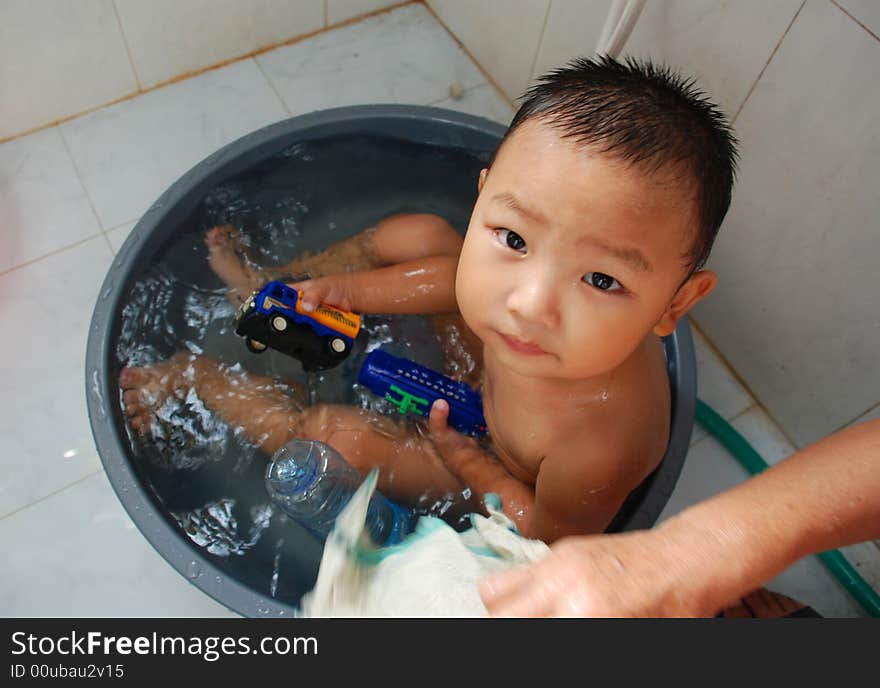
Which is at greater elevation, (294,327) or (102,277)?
(294,327)

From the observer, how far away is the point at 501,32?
1.30 meters

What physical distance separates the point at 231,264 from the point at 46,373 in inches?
13.4

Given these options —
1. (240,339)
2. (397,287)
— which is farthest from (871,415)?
(240,339)

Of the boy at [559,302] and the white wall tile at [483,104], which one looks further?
the white wall tile at [483,104]

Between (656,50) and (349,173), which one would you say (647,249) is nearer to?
(656,50)

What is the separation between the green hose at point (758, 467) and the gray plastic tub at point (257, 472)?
0.24 m

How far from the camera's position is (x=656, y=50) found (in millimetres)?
982

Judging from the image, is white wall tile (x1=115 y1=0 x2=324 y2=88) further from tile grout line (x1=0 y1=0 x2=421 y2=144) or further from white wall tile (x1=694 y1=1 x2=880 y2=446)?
white wall tile (x1=694 y1=1 x2=880 y2=446)

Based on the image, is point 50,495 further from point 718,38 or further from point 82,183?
point 718,38

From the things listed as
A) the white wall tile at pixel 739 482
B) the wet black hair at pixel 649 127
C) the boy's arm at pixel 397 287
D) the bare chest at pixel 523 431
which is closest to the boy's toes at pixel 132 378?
the boy's arm at pixel 397 287

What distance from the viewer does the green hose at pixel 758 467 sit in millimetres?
979

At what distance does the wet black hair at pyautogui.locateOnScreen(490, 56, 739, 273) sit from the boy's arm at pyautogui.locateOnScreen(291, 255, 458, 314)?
1.22 ft

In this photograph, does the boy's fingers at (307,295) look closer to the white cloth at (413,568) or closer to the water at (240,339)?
the water at (240,339)

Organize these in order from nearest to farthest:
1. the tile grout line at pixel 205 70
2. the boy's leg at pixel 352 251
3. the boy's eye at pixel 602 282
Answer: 1. the boy's eye at pixel 602 282
2. the boy's leg at pixel 352 251
3. the tile grout line at pixel 205 70
